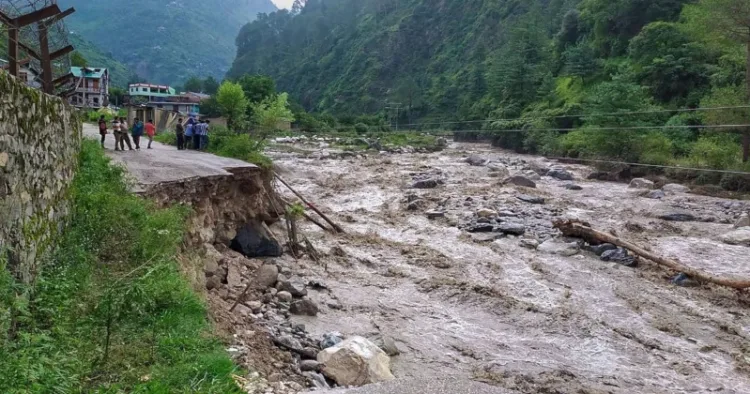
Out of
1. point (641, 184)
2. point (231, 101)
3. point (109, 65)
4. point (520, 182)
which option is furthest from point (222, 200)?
point (109, 65)

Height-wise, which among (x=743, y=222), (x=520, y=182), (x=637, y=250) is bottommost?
(x=637, y=250)

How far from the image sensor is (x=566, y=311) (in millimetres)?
11430

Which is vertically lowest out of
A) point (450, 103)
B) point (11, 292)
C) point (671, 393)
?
point (671, 393)

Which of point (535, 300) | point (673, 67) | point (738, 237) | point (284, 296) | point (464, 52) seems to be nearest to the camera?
point (284, 296)

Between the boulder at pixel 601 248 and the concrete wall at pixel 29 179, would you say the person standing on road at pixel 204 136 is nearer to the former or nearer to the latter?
the concrete wall at pixel 29 179

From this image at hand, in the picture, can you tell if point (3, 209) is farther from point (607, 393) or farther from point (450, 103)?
point (450, 103)

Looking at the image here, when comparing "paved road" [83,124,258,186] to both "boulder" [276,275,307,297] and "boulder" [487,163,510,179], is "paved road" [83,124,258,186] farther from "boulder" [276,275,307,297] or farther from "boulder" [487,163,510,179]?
"boulder" [487,163,510,179]

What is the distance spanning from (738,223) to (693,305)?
29.8 ft

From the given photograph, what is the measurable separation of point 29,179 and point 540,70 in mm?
66178

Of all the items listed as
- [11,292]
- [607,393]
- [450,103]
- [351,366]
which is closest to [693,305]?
[607,393]

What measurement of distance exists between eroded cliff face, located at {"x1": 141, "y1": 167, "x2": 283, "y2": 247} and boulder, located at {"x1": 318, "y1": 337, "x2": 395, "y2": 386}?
4.53 metres

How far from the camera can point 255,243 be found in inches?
541

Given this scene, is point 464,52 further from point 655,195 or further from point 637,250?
point 637,250

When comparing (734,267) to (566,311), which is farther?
(734,267)
